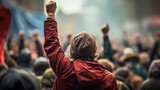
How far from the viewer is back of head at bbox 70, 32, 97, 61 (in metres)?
2.05

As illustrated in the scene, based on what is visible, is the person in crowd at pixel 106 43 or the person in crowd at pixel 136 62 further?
the person in crowd at pixel 136 62

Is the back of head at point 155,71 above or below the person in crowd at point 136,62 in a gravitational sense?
above

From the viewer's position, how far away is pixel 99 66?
2000 millimetres

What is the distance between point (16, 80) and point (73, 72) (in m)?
0.53

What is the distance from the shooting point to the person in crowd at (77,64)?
6.26 ft

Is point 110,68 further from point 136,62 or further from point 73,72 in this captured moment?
point 136,62

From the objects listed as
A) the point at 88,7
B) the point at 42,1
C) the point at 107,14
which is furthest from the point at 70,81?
the point at 88,7

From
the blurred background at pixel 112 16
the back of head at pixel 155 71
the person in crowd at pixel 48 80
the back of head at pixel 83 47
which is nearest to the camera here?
the back of head at pixel 83 47

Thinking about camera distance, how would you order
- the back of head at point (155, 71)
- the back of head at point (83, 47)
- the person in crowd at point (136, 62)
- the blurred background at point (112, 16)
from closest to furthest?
the back of head at point (83, 47)
the back of head at point (155, 71)
the person in crowd at point (136, 62)
the blurred background at point (112, 16)

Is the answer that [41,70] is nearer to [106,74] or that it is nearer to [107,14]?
[106,74]

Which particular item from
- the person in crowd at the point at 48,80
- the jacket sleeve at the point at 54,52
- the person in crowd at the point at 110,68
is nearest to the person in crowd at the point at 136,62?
the person in crowd at the point at 110,68

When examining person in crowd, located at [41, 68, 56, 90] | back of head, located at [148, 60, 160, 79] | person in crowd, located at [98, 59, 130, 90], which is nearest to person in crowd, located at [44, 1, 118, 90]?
person in crowd, located at [41, 68, 56, 90]

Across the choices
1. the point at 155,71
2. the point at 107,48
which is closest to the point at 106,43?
the point at 107,48

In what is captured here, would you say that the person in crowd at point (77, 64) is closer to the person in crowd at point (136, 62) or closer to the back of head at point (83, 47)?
the back of head at point (83, 47)
